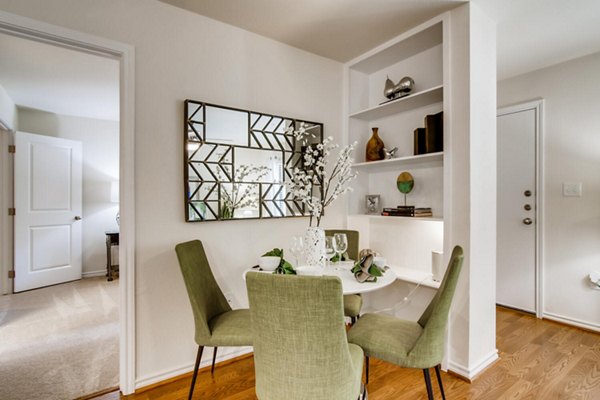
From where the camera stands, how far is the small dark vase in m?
2.80

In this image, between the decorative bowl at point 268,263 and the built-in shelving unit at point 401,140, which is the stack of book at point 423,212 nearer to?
the built-in shelving unit at point 401,140

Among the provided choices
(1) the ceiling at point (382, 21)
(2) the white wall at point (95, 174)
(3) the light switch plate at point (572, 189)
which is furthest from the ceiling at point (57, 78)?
(3) the light switch plate at point (572, 189)

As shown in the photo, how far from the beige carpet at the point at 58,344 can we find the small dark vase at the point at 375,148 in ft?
8.20

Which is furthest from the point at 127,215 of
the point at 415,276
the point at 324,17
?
the point at 415,276

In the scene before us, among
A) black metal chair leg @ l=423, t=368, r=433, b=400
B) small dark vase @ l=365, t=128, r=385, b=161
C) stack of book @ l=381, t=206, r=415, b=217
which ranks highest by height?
small dark vase @ l=365, t=128, r=385, b=161

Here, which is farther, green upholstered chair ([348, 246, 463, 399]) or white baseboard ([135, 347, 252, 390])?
white baseboard ([135, 347, 252, 390])

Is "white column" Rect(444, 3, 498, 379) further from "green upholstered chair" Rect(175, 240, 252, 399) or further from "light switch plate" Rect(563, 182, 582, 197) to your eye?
"green upholstered chair" Rect(175, 240, 252, 399)

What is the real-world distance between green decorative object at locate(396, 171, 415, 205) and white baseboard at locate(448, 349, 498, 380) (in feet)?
4.22

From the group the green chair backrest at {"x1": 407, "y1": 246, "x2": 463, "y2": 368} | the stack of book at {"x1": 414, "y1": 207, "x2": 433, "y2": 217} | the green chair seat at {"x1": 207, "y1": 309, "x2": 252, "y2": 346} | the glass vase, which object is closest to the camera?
the green chair backrest at {"x1": 407, "y1": 246, "x2": 463, "y2": 368}

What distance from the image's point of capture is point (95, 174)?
4.81 metres

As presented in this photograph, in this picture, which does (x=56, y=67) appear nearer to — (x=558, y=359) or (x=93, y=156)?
(x=93, y=156)

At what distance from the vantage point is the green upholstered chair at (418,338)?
145 cm

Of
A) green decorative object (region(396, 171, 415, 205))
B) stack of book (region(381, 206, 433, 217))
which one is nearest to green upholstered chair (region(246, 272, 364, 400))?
stack of book (region(381, 206, 433, 217))

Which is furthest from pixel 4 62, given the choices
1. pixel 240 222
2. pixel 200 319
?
pixel 200 319
